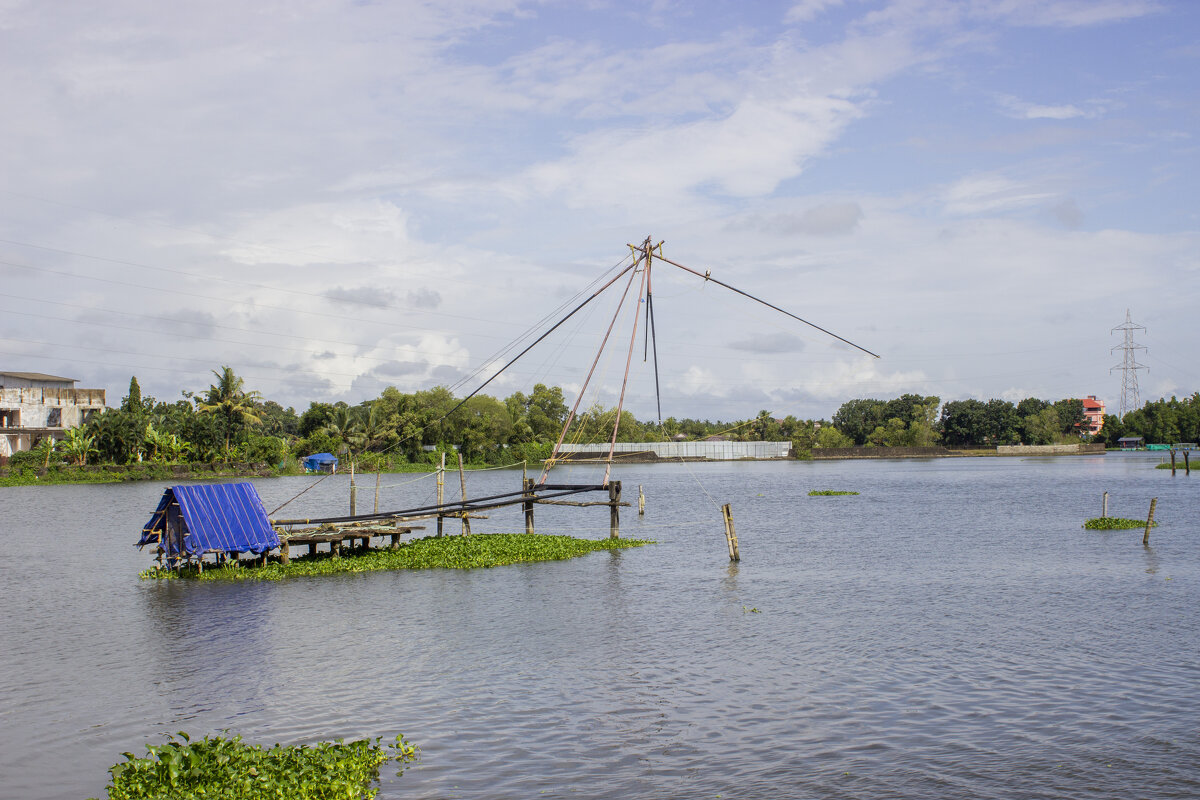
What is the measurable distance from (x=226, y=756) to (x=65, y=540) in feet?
109

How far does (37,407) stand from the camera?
3669 inches

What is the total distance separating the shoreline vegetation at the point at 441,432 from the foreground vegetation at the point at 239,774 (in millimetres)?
20221

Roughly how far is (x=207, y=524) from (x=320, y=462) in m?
77.0

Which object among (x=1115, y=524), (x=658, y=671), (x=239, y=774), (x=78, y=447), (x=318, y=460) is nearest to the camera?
(x=239, y=774)

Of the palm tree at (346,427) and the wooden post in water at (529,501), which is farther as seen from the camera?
the palm tree at (346,427)

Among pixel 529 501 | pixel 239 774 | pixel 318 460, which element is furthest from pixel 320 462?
pixel 239 774

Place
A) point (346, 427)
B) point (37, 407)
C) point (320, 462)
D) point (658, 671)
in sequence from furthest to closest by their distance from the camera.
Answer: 1. point (346, 427)
2. point (320, 462)
3. point (37, 407)
4. point (658, 671)

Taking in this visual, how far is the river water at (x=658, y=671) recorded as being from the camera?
11836mm

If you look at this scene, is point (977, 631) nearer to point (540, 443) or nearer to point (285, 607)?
point (285, 607)

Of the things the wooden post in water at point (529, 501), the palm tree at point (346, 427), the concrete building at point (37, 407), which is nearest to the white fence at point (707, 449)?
the palm tree at point (346, 427)

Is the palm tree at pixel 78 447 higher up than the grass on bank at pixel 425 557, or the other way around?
the palm tree at pixel 78 447

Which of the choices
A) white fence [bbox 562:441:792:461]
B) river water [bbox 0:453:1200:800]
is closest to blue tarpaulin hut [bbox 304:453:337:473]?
white fence [bbox 562:441:792:461]

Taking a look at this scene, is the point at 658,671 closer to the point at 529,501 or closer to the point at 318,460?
the point at 529,501

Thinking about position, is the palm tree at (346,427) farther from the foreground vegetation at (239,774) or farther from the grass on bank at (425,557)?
the foreground vegetation at (239,774)
